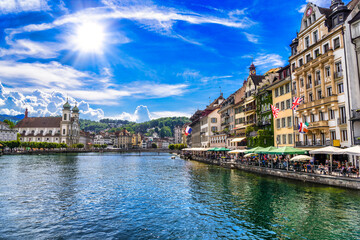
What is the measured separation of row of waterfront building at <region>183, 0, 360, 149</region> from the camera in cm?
3431

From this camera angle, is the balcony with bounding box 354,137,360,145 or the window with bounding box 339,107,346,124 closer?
the balcony with bounding box 354,137,360,145

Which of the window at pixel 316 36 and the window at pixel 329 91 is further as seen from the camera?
the window at pixel 316 36

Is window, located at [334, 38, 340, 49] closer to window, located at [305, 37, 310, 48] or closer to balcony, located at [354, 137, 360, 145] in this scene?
window, located at [305, 37, 310, 48]

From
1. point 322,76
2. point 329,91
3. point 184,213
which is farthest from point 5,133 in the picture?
point 329,91

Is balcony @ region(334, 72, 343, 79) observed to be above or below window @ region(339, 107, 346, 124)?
above

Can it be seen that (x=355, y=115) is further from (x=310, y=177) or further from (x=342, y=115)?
(x=310, y=177)

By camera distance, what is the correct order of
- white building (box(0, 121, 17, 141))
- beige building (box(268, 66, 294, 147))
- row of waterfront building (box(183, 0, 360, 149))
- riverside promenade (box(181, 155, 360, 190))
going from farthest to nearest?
white building (box(0, 121, 17, 141)), beige building (box(268, 66, 294, 147)), row of waterfront building (box(183, 0, 360, 149)), riverside promenade (box(181, 155, 360, 190))

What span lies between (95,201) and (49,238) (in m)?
9.70

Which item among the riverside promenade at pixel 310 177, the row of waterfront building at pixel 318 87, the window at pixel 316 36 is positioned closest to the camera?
the riverside promenade at pixel 310 177

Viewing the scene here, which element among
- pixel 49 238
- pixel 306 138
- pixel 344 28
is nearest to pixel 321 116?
pixel 306 138

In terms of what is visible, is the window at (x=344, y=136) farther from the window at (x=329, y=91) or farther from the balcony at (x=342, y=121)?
the window at (x=329, y=91)

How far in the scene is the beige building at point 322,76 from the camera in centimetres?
3566

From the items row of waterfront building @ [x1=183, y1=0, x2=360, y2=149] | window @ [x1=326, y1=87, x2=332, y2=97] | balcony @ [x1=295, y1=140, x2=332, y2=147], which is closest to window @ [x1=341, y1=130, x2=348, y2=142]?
row of waterfront building @ [x1=183, y1=0, x2=360, y2=149]

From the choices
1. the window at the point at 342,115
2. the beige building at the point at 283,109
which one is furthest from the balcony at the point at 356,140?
the beige building at the point at 283,109
